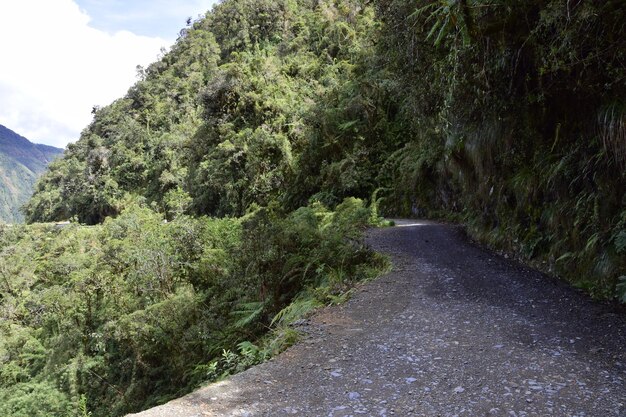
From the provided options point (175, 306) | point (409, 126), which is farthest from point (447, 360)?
point (409, 126)

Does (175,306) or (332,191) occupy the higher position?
(332,191)

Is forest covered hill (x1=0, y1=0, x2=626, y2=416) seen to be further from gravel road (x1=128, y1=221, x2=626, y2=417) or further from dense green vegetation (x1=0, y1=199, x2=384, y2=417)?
gravel road (x1=128, y1=221, x2=626, y2=417)

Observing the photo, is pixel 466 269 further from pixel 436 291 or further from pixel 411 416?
pixel 411 416

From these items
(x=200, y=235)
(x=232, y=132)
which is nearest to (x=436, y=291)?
(x=200, y=235)

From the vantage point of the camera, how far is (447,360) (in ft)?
13.5

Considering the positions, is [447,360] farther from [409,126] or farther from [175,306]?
[409,126]

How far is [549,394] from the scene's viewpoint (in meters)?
3.36

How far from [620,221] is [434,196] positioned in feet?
35.0

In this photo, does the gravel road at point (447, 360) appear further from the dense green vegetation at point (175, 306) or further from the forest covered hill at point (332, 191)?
the dense green vegetation at point (175, 306)

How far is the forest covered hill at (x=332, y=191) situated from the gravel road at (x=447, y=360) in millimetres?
678

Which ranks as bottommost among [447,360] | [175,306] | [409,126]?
[175,306]

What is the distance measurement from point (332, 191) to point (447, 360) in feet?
50.9

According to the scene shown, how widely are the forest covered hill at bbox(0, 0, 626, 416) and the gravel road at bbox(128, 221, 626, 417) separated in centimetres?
68

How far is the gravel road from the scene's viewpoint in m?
3.38
